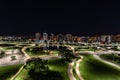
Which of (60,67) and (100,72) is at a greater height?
(60,67)

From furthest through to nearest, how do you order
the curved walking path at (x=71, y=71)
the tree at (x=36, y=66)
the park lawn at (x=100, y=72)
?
the tree at (x=36, y=66), the park lawn at (x=100, y=72), the curved walking path at (x=71, y=71)

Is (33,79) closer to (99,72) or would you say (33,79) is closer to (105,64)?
(99,72)

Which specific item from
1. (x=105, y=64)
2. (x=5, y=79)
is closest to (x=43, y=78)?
(x=5, y=79)

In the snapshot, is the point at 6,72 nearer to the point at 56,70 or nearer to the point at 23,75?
the point at 23,75

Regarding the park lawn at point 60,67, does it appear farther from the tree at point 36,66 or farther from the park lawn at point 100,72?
the park lawn at point 100,72

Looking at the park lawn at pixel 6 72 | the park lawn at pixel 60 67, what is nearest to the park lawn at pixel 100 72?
the park lawn at pixel 60 67

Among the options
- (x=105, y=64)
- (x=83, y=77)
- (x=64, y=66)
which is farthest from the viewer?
(x=105, y=64)

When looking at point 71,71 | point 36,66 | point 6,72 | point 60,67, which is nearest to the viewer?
point 71,71

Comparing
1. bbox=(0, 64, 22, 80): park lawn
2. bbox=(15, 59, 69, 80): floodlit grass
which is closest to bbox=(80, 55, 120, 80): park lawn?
bbox=(15, 59, 69, 80): floodlit grass

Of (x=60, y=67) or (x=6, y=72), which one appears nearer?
(x=6, y=72)

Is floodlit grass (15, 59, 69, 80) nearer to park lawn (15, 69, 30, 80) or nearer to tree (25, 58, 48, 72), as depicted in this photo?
park lawn (15, 69, 30, 80)

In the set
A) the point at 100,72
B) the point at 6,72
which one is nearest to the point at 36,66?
the point at 6,72
